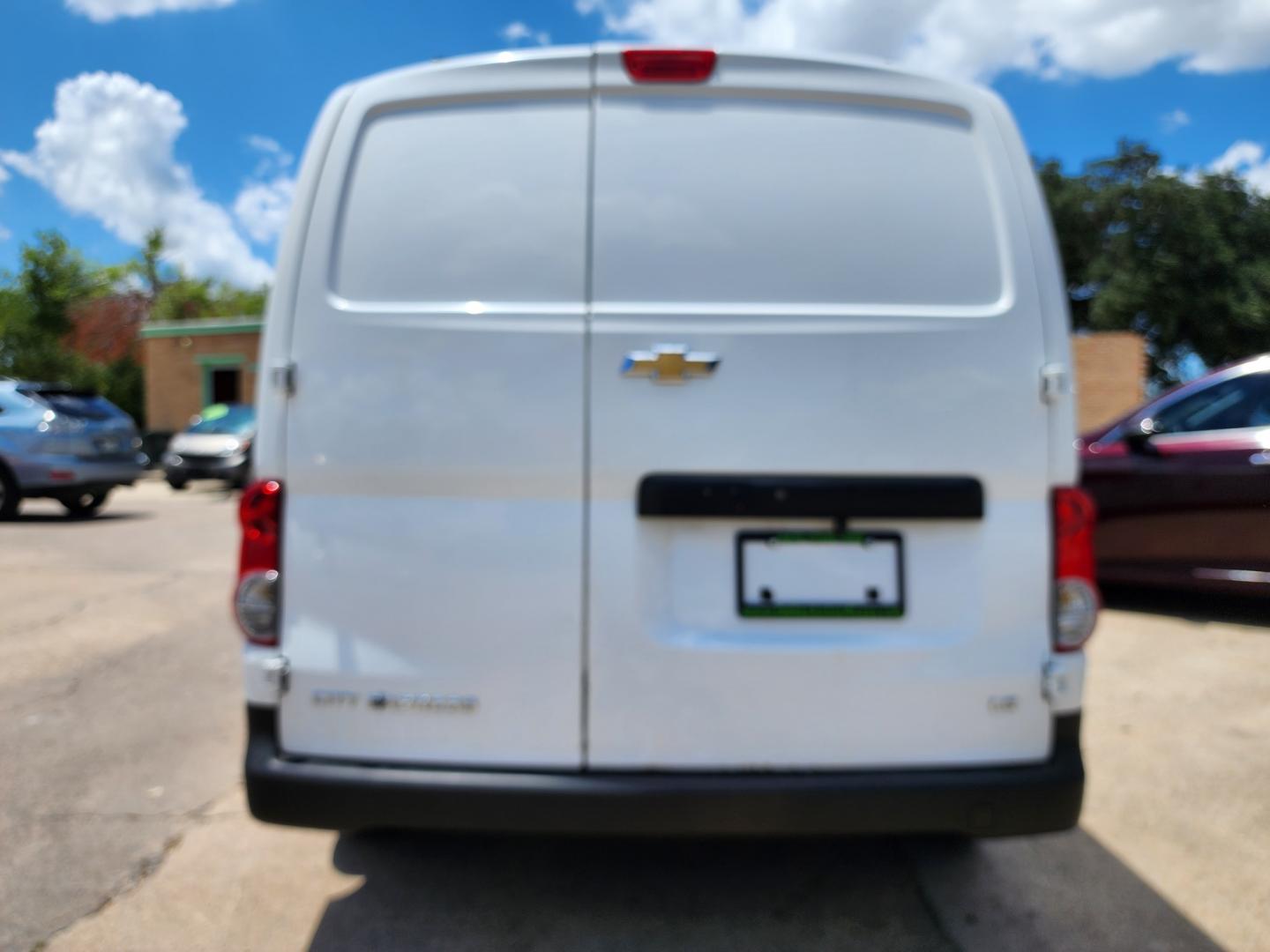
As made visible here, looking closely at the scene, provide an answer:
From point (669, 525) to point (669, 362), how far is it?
0.36 meters

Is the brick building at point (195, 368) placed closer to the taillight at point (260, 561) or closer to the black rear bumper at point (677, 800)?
the taillight at point (260, 561)

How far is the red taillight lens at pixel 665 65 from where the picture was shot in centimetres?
234

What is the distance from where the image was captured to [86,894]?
2848 mm

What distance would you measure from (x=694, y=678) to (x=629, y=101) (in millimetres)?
1329

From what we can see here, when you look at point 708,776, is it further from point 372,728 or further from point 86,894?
point 86,894

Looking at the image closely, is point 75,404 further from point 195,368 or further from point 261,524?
point 195,368

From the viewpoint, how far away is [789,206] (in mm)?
2271

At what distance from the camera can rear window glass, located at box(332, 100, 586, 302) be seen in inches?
88.7

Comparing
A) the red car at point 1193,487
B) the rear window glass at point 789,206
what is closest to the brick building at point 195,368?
the red car at point 1193,487

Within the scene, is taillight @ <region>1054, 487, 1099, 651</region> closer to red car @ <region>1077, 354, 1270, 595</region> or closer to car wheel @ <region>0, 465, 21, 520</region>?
red car @ <region>1077, 354, 1270, 595</region>

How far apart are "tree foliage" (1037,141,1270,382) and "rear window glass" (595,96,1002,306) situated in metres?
31.6

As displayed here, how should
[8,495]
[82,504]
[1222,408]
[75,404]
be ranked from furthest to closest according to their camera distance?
[82,504]
[75,404]
[8,495]
[1222,408]

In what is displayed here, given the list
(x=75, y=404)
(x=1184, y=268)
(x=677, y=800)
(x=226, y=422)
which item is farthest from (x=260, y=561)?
(x=1184, y=268)

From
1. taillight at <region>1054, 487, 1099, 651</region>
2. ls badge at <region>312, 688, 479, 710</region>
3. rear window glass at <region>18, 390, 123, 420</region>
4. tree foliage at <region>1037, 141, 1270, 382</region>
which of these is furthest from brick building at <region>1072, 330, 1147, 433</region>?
ls badge at <region>312, 688, 479, 710</region>
